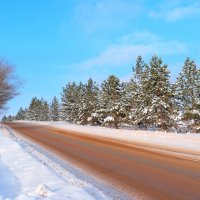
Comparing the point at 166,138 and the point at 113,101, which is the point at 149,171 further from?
the point at 113,101

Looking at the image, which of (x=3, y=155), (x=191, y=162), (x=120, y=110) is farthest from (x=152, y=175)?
(x=120, y=110)

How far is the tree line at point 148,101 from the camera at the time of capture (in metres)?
44.9

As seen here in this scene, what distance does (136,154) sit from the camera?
52.4 feet

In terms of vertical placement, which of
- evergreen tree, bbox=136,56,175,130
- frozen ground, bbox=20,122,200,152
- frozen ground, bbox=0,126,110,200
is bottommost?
frozen ground, bbox=0,126,110,200

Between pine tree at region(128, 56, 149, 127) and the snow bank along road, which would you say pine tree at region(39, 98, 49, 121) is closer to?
pine tree at region(128, 56, 149, 127)

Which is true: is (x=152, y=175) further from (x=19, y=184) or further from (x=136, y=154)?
(x=136, y=154)

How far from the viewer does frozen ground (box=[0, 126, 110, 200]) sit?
733 cm

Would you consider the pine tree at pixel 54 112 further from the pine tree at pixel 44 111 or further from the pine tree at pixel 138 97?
the pine tree at pixel 138 97

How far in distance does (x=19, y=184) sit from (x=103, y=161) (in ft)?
18.7

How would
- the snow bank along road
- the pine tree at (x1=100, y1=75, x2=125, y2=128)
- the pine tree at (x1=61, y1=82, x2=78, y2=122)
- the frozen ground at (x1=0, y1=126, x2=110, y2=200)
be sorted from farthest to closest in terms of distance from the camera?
the pine tree at (x1=61, y1=82, x2=78, y2=122) < the pine tree at (x1=100, y1=75, x2=125, y2=128) < the snow bank along road < the frozen ground at (x1=0, y1=126, x2=110, y2=200)

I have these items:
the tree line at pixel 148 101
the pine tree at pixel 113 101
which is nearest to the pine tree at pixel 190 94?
the tree line at pixel 148 101

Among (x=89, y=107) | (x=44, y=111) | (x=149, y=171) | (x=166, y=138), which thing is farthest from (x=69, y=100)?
(x=149, y=171)

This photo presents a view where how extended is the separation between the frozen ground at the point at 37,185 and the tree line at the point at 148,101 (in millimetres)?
34203

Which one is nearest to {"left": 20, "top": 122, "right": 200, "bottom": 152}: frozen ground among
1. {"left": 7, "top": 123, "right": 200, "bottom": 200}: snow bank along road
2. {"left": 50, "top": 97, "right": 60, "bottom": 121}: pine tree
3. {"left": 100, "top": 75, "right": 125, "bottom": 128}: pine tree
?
{"left": 7, "top": 123, "right": 200, "bottom": 200}: snow bank along road
